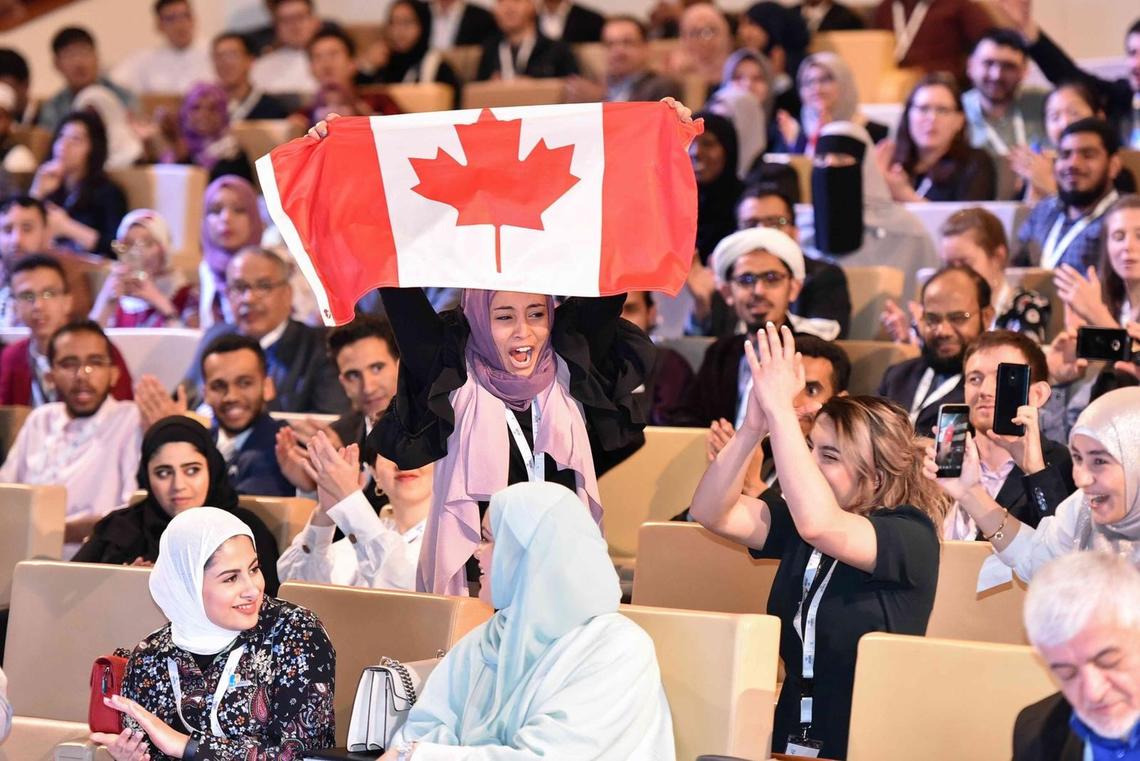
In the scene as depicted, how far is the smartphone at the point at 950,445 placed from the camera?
335 cm

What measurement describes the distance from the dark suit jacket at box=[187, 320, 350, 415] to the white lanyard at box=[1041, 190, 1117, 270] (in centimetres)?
249

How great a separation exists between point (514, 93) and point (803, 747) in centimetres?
622

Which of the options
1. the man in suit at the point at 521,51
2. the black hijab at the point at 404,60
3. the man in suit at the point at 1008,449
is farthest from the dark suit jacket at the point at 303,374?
the black hijab at the point at 404,60

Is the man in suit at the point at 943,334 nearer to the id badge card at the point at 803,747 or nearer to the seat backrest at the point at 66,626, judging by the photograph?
the id badge card at the point at 803,747

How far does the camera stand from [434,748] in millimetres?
3027

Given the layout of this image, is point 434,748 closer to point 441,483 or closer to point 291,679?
point 291,679

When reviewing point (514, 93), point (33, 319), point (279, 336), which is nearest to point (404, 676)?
point (279, 336)

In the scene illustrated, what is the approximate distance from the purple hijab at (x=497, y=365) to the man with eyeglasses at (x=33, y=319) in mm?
2985

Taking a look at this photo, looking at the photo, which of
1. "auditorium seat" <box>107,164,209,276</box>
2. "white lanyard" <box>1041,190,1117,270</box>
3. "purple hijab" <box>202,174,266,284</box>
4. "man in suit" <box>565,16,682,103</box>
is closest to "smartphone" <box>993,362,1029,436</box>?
"white lanyard" <box>1041,190,1117,270</box>

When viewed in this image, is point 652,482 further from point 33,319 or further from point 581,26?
point 581,26

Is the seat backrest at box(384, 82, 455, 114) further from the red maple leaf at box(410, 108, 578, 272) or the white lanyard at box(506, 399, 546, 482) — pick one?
the white lanyard at box(506, 399, 546, 482)

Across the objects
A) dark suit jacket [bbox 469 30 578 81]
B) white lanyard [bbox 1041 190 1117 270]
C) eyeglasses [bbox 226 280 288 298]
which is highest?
dark suit jacket [bbox 469 30 578 81]

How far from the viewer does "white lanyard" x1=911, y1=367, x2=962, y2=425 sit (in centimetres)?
491

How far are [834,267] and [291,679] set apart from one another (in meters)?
3.24
